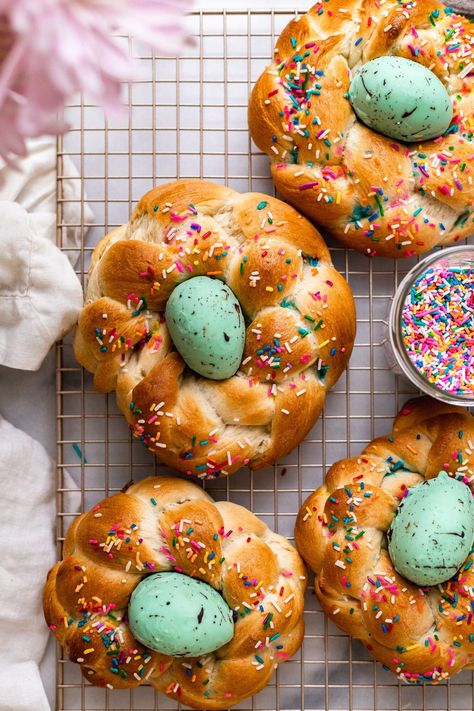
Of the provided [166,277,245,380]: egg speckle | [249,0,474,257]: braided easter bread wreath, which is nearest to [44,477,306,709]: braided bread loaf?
[166,277,245,380]: egg speckle

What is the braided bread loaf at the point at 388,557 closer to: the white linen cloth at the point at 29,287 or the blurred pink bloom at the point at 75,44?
the white linen cloth at the point at 29,287

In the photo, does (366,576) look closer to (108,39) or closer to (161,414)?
(161,414)

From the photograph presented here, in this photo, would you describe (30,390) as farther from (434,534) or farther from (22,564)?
(434,534)

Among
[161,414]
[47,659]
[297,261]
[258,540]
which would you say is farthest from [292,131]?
[47,659]

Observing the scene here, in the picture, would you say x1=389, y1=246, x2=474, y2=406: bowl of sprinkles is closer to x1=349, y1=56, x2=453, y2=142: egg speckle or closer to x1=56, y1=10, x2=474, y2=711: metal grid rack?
x1=56, y1=10, x2=474, y2=711: metal grid rack

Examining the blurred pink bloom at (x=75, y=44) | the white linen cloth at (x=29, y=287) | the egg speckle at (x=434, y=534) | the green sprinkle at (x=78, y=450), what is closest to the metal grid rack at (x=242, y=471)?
the green sprinkle at (x=78, y=450)

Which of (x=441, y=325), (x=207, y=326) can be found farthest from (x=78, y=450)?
(x=441, y=325)
